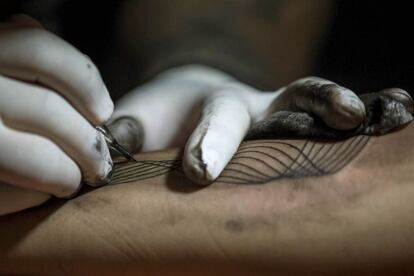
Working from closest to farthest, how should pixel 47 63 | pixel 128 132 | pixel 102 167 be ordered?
pixel 47 63 → pixel 102 167 → pixel 128 132

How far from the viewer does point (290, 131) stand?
85cm

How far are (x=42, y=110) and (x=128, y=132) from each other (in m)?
0.31

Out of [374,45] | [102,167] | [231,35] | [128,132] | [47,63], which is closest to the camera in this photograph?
[47,63]

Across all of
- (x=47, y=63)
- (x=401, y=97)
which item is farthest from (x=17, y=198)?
(x=401, y=97)

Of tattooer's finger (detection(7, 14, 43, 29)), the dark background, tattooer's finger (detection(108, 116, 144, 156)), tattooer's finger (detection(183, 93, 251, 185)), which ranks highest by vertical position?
tattooer's finger (detection(7, 14, 43, 29))

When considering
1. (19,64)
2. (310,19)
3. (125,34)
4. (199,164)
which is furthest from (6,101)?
(310,19)

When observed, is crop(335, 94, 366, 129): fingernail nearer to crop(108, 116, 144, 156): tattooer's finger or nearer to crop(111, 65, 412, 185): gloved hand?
crop(111, 65, 412, 185): gloved hand

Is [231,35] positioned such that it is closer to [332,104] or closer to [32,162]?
[332,104]

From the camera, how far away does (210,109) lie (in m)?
0.89

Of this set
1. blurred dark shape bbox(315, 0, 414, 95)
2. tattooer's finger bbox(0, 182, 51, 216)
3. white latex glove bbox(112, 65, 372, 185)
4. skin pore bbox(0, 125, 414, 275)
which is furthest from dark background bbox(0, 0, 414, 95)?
tattooer's finger bbox(0, 182, 51, 216)

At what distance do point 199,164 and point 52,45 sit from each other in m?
0.24

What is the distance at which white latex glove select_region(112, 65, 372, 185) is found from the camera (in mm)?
782

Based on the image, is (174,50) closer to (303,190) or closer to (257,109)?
(257,109)

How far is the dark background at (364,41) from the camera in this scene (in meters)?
1.11
